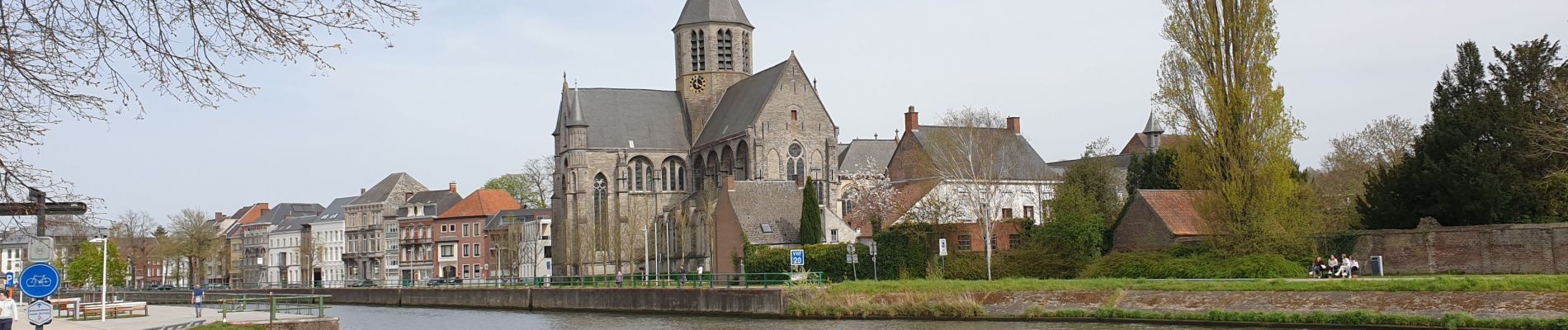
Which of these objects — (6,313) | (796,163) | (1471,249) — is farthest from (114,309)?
(796,163)

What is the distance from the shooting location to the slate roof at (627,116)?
79.4 m

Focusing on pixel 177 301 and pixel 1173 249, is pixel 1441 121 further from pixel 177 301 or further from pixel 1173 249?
pixel 177 301

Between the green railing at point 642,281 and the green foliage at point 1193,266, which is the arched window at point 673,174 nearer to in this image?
the green railing at point 642,281

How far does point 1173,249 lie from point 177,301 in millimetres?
61939

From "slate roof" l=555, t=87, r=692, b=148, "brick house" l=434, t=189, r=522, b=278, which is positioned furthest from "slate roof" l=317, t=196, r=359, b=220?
"slate roof" l=555, t=87, r=692, b=148

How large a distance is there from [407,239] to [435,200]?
136 inches

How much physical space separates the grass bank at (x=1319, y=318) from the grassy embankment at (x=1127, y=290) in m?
0.02

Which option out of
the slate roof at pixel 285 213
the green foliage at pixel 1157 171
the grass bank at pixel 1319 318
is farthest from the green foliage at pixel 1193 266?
the slate roof at pixel 285 213

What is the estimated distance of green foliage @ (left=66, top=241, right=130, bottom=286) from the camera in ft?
279

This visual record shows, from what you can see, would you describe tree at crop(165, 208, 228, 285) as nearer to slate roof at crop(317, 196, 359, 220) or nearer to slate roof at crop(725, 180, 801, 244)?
slate roof at crop(317, 196, 359, 220)

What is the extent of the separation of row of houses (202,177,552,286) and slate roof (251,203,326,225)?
39.7 inches

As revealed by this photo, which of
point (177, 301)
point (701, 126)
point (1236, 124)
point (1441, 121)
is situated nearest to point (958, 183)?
point (1236, 124)

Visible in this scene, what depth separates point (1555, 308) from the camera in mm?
24172

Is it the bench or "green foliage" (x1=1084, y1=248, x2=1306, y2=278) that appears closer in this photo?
the bench
